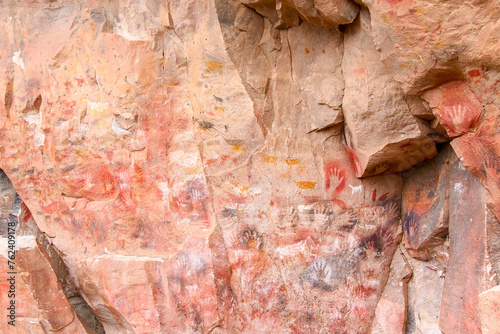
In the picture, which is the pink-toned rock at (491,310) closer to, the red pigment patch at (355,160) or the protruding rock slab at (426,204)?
the protruding rock slab at (426,204)

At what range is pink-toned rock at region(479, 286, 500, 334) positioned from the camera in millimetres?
1741

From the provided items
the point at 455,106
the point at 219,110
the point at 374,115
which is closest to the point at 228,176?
the point at 219,110

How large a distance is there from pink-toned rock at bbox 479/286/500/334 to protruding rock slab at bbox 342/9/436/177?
3.09ft

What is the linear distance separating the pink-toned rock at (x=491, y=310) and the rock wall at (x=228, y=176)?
0.42 metres

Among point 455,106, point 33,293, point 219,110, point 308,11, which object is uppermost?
point 308,11

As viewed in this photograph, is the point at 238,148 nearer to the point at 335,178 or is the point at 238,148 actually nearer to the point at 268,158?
the point at 268,158

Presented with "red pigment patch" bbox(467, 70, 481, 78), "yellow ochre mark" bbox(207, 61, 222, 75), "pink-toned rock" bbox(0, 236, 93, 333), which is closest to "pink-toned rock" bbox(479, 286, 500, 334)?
"red pigment patch" bbox(467, 70, 481, 78)

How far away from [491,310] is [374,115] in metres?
1.15

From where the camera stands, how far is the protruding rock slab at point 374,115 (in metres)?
2.40

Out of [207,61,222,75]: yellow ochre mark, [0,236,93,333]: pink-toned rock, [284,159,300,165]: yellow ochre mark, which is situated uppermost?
[207,61,222,75]: yellow ochre mark

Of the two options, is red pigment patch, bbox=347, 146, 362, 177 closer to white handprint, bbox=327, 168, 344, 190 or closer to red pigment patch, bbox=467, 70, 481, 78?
white handprint, bbox=327, 168, 344, 190

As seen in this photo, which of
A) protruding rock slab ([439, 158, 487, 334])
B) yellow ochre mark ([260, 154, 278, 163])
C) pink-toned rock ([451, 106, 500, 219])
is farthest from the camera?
yellow ochre mark ([260, 154, 278, 163])

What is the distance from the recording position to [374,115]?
2.48m

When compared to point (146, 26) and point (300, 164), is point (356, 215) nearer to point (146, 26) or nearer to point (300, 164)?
point (300, 164)
